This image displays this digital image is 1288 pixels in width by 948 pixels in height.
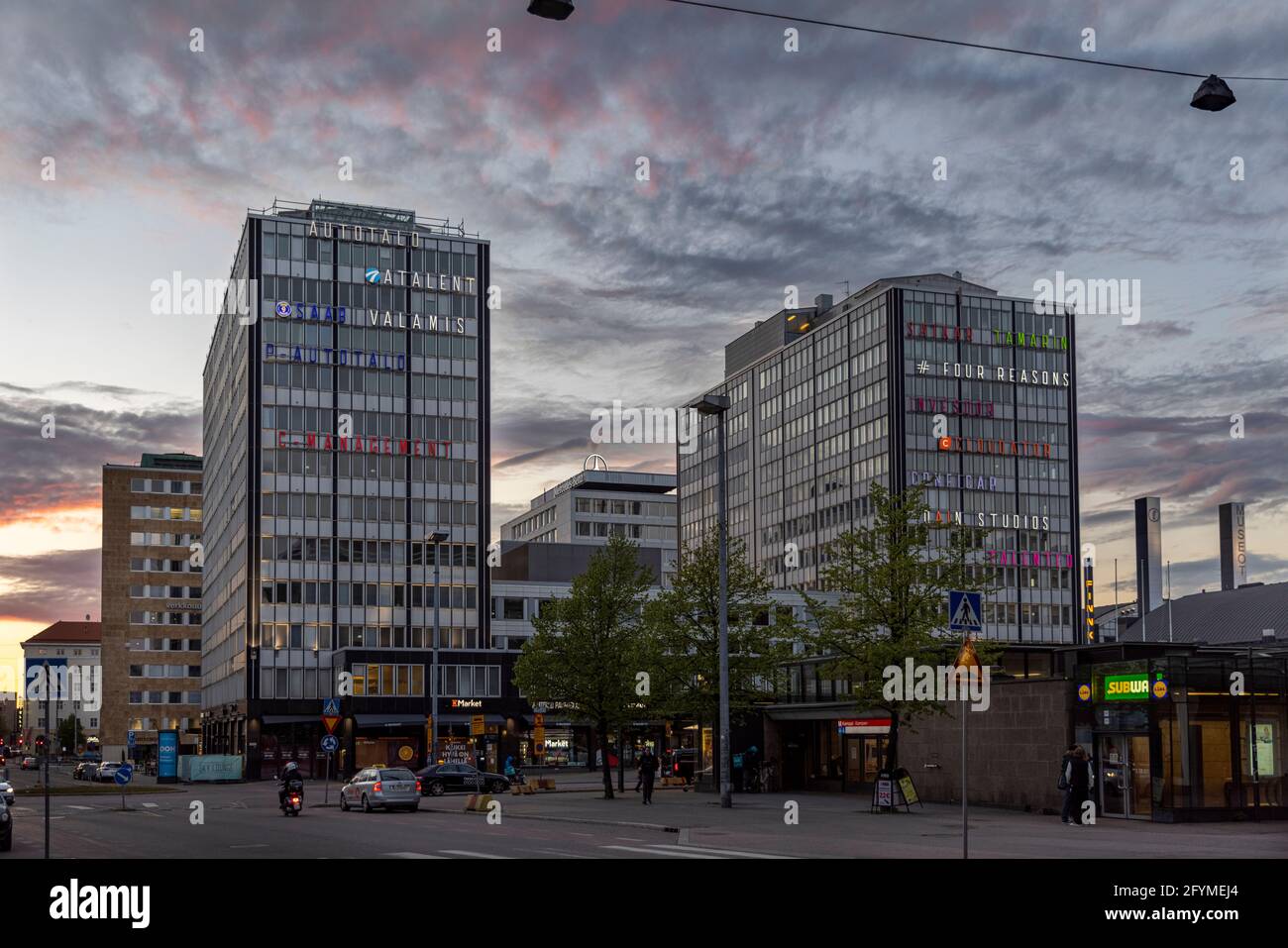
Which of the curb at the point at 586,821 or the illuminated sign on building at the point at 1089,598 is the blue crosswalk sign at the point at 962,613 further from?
the illuminated sign on building at the point at 1089,598

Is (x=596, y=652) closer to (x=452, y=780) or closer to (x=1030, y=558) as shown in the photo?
(x=452, y=780)

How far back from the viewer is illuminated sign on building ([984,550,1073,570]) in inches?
5453

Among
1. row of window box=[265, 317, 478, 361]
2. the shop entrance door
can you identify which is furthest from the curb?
row of window box=[265, 317, 478, 361]

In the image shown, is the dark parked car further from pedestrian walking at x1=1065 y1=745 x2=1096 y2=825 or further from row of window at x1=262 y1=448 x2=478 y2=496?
row of window at x1=262 y1=448 x2=478 y2=496

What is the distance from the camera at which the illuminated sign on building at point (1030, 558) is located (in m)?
138

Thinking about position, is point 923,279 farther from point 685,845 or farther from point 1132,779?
point 685,845

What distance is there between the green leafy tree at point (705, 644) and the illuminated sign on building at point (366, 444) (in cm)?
5899

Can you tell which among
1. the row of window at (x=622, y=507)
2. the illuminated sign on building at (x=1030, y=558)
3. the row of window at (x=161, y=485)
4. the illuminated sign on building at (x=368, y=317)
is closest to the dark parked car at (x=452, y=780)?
the illuminated sign on building at (x=368, y=317)

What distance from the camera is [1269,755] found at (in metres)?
35.1

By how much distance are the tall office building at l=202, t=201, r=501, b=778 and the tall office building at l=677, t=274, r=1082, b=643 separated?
1516 inches

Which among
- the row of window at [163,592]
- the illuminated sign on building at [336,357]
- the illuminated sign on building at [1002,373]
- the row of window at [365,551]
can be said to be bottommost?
the row of window at [163,592]

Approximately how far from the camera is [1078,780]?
32.5 m

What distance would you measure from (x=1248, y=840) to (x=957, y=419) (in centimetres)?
11310
